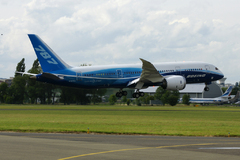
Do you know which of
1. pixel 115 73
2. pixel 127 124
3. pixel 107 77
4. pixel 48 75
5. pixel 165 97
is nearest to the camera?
pixel 127 124

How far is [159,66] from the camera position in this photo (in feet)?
208

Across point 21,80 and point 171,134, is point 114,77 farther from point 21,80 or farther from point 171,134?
point 21,80

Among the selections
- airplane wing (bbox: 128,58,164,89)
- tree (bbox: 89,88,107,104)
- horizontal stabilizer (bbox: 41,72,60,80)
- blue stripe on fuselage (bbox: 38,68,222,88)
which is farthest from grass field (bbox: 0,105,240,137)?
tree (bbox: 89,88,107,104)

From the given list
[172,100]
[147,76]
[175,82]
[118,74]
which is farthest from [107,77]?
[172,100]

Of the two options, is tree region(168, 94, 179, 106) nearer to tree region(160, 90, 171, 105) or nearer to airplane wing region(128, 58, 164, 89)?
tree region(160, 90, 171, 105)

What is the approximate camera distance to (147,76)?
202 ft

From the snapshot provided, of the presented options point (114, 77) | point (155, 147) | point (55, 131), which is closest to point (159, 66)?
point (114, 77)

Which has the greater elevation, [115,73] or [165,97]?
[115,73]

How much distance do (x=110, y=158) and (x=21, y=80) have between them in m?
119

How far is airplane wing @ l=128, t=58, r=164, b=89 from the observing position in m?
60.0

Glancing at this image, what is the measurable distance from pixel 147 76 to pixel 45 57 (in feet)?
56.3

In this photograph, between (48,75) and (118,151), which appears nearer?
(118,151)

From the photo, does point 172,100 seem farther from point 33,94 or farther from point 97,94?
point 33,94

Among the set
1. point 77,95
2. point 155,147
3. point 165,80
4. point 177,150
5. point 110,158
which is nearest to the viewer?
point 110,158
